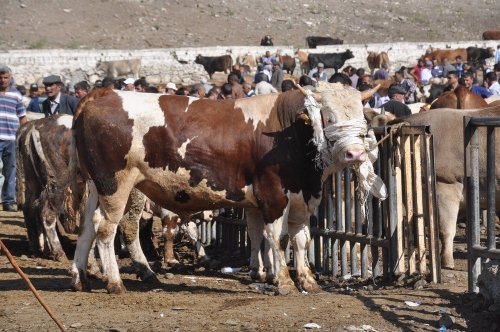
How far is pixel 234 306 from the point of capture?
9.61m

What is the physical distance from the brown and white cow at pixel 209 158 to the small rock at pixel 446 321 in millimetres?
2302

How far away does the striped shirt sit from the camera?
17125mm

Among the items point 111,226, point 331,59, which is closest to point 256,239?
point 111,226

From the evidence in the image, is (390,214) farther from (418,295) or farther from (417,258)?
(418,295)

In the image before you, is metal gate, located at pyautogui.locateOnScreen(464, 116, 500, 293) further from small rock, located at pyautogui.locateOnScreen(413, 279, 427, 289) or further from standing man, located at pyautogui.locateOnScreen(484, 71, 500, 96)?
standing man, located at pyautogui.locateOnScreen(484, 71, 500, 96)

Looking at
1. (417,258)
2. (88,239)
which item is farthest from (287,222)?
(88,239)

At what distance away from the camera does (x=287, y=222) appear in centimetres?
1090

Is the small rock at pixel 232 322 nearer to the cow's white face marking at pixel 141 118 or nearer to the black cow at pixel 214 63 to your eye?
the cow's white face marking at pixel 141 118

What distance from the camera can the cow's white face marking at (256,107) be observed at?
35.8 feet

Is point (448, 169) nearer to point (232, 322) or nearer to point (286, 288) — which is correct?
point (286, 288)

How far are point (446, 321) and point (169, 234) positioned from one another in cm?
580

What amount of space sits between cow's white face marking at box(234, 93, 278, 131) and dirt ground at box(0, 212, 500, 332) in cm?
171

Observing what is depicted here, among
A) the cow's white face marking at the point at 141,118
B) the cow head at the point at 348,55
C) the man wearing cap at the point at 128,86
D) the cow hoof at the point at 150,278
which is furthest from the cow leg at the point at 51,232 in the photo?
the cow head at the point at 348,55

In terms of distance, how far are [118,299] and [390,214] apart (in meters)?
2.82
